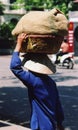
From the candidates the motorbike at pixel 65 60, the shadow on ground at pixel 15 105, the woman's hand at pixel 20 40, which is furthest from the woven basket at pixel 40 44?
the motorbike at pixel 65 60

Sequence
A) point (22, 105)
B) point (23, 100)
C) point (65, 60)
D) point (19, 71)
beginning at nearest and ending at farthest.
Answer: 1. point (19, 71)
2. point (22, 105)
3. point (23, 100)
4. point (65, 60)

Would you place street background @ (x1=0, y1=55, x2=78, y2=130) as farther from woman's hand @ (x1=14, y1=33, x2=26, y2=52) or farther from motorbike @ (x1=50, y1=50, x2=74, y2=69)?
woman's hand @ (x1=14, y1=33, x2=26, y2=52)

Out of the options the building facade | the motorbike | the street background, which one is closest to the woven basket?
the street background

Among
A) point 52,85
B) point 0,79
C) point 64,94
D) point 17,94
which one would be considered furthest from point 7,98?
point 52,85

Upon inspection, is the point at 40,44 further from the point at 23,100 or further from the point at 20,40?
the point at 23,100

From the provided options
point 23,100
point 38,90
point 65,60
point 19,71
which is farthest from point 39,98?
point 65,60

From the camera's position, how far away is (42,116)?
4531 mm

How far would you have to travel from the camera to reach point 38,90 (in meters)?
4.53

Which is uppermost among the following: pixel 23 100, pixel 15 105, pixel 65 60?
pixel 15 105

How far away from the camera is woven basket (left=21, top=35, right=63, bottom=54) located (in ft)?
15.0

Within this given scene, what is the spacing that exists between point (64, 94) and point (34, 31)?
387 inches

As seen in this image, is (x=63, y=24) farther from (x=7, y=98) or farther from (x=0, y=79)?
(x=0, y=79)

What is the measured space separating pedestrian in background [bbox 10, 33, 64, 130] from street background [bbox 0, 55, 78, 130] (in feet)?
16.0

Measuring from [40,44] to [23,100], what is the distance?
27.6ft
